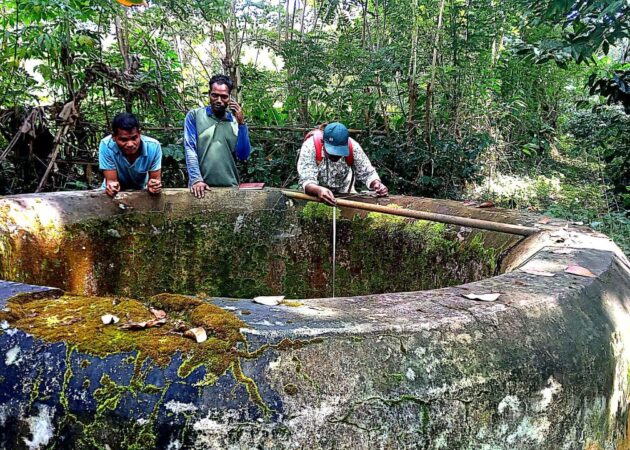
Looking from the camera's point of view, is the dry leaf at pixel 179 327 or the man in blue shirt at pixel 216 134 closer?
the dry leaf at pixel 179 327

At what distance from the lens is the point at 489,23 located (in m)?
7.26

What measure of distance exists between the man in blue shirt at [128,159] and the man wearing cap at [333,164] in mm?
1233

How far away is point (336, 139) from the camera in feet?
15.0

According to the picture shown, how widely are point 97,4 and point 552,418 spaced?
6947 millimetres

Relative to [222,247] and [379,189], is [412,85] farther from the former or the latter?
[222,247]

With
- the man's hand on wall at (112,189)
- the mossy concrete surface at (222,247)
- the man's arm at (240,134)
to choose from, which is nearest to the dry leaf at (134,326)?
the mossy concrete surface at (222,247)

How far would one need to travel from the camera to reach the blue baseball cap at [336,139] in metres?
4.57

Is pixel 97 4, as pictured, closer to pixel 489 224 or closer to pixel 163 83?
pixel 163 83

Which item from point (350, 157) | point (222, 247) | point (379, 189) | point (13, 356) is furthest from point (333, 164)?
point (13, 356)

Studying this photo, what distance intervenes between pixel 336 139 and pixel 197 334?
11.2ft

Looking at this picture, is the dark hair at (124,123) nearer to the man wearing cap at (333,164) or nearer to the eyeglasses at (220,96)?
the eyeglasses at (220,96)

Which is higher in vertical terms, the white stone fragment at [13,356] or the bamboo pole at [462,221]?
the bamboo pole at [462,221]

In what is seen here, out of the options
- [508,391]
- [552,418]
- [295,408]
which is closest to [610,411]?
[552,418]

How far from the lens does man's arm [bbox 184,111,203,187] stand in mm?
4665
